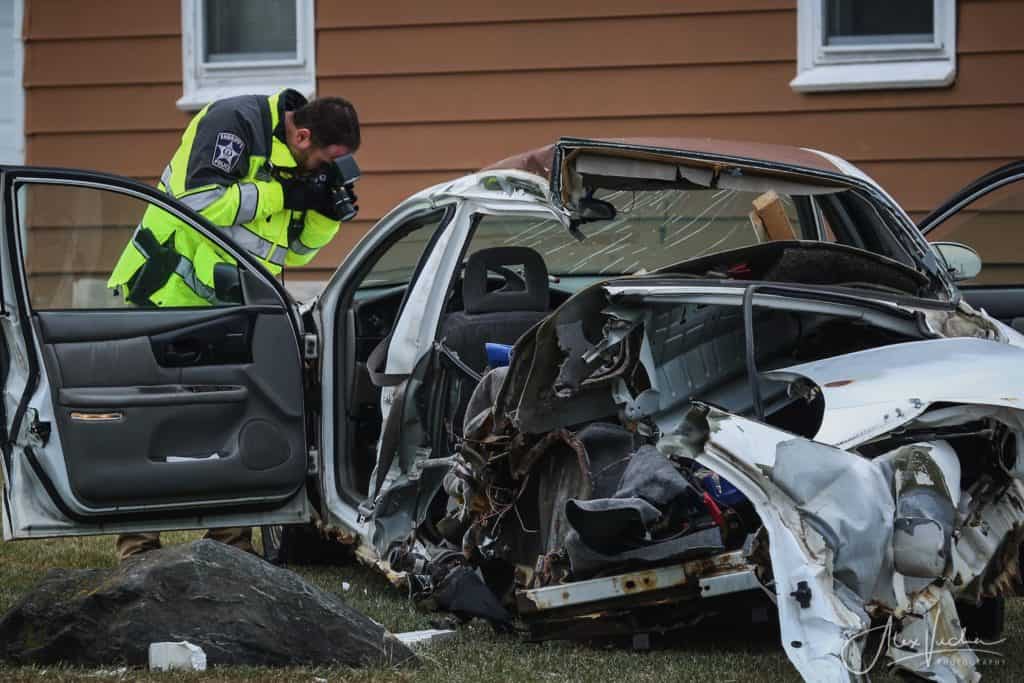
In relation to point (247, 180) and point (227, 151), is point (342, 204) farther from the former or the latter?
point (227, 151)

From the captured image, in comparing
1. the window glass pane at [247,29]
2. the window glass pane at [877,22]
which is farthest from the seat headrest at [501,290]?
the window glass pane at [247,29]

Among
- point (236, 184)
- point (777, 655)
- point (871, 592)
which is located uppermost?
Result: point (236, 184)

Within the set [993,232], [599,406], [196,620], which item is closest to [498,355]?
[599,406]

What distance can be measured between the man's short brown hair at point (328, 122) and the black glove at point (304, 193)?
0.18 metres

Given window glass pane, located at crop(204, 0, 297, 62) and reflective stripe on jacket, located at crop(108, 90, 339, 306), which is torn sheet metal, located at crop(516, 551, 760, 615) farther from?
window glass pane, located at crop(204, 0, 297, 62)

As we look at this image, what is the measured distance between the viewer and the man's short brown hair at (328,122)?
23.0ft

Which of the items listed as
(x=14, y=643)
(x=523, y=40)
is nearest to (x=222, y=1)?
(x=523, y=40)

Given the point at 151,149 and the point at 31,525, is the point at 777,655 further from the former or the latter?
the point at 151,149

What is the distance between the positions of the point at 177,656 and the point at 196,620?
122mm

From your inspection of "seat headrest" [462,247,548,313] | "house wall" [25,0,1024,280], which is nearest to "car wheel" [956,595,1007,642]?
"seat headrest" [462,247,548,313]

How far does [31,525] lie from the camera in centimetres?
561

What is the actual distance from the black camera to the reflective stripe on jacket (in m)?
0.10

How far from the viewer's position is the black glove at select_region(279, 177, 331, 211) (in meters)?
7.04

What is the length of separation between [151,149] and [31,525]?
542cm
